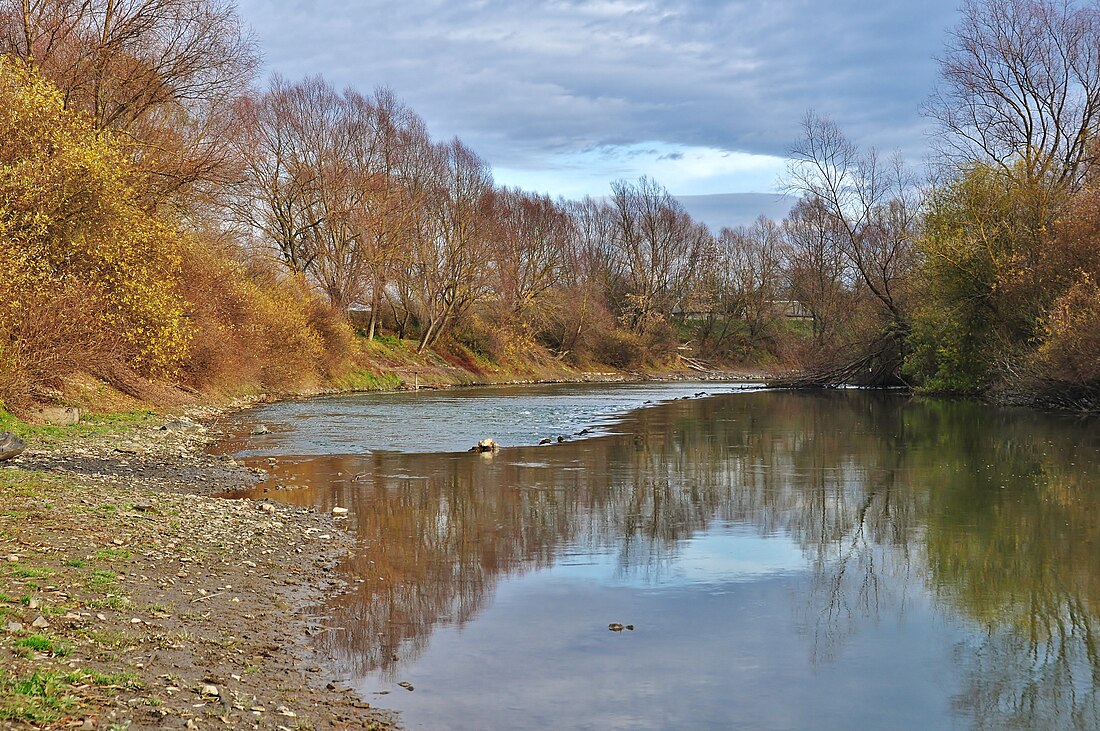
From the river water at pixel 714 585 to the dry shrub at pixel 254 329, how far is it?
13.9 meters

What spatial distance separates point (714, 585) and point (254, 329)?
3312 cm

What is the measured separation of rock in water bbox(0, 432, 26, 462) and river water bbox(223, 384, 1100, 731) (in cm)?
404

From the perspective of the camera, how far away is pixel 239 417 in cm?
3294

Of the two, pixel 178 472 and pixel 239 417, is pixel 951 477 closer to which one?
pixel 178 472

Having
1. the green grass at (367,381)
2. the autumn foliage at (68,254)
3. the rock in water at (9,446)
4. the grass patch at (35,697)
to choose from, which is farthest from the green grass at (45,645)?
the green grass at (367,381)

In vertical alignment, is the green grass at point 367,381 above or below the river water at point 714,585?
above

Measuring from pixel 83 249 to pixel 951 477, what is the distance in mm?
20647

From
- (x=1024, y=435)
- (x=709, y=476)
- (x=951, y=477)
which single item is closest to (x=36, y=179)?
(x=709, y=476)

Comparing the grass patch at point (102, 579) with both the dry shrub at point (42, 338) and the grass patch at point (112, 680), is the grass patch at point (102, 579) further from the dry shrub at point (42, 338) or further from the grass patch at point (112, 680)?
the dry shrub at point (42, 338)

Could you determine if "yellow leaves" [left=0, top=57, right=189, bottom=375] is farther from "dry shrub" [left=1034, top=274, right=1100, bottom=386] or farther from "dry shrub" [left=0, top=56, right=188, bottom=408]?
"dry shrub" [left=1034, top=274, right=1100, bottom=386]

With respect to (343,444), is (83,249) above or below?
above

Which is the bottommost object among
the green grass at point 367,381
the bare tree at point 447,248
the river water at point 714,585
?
the river water at point 714,585

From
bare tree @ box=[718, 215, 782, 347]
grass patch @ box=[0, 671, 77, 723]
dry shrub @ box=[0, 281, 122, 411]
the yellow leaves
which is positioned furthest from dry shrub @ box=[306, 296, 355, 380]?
bare tree @ box=[718, 215, 782, 347]

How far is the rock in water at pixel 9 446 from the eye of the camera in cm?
1537
